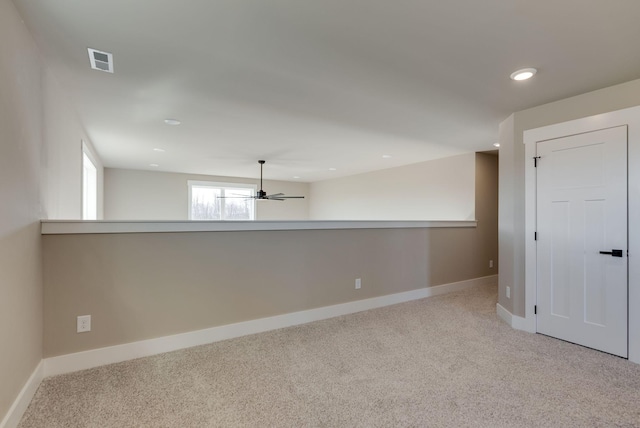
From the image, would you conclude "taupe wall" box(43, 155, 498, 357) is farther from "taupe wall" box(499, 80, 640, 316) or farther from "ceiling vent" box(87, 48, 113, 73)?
"ceiling vent" box(87, 48, 113, 73)

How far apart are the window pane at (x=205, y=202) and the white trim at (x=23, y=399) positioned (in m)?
6.14

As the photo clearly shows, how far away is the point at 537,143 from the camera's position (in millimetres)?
3123

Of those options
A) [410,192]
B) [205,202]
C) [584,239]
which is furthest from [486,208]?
[205,202]

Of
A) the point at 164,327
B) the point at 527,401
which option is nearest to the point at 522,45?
the point at 527,401

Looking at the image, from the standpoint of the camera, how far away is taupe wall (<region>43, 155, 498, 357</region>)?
2307 mm

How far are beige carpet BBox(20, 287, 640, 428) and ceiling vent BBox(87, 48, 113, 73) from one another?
7.66ft

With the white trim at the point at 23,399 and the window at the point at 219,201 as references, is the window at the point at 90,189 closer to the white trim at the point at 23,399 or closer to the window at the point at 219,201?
the window at the point at 219,201

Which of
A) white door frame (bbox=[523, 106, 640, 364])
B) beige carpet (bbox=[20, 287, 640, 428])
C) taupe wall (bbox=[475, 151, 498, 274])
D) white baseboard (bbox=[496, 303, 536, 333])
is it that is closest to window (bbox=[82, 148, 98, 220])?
beige carpet (bbox=[20, 287, 640, 428])

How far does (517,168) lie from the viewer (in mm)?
3320

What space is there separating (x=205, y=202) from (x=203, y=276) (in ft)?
19.3

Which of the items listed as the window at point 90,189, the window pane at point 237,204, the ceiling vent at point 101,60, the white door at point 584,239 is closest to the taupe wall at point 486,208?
the white door at point 584,239

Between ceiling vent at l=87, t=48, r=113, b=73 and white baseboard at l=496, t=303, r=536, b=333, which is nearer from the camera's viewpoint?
ceiling vent at l=87, t=48, r=113, b=73

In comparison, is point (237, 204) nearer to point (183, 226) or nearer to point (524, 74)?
point (183, 226)

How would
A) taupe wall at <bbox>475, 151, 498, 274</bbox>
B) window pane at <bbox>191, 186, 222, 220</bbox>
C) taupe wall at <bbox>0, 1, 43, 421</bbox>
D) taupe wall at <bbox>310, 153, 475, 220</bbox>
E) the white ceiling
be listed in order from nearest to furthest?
taupe wall at <bbox>0, 1, 43, 421</bbox>, the white ceiling, taupe wall at <bbox>475, 151, 498, 274</bbox>, taupe wall at <bbox>310, 153, 475, 220</bbox>, window pane at <bbox>191, 186, 222, 220</bbox>
